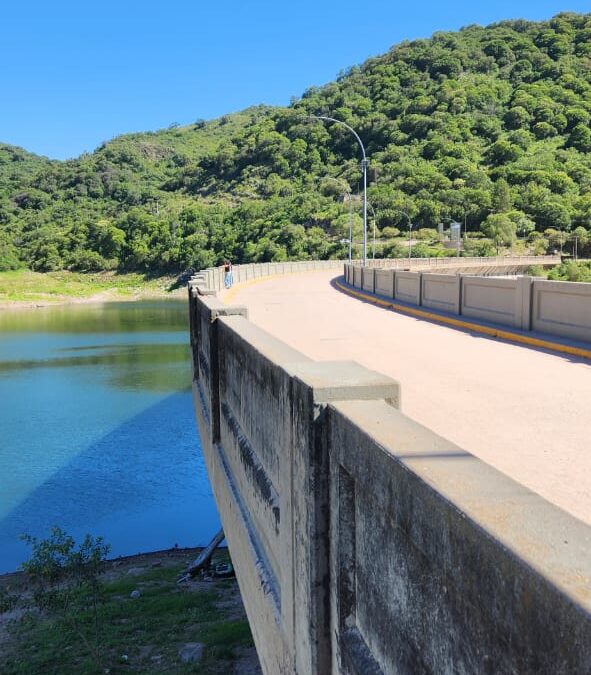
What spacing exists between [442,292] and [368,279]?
12370 millimetres

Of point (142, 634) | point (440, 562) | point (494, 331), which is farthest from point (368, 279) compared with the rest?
point (440, 562)

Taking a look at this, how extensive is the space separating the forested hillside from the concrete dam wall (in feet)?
283

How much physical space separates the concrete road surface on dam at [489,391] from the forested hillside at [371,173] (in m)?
76.0

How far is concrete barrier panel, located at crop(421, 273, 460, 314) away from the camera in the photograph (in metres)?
19.3

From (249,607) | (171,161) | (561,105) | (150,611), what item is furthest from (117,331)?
(171,161)

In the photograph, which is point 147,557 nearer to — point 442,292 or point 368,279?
point 442,292

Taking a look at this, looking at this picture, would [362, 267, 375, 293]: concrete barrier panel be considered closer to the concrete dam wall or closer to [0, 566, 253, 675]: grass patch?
[0, 566, 253, 675]: grass patch

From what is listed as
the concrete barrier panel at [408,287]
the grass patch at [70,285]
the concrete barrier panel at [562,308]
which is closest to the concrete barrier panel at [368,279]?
the concrete barrier panel at [408,287]

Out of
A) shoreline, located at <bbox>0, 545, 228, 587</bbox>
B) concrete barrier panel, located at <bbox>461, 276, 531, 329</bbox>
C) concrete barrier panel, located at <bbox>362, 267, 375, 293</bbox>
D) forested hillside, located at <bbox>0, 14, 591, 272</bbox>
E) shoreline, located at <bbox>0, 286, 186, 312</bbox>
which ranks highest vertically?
forested hillside, located at <bbox>0, 14, 591, 272</bbox>

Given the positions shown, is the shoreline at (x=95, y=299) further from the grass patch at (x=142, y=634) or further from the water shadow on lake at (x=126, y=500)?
the grass patch at (x=142, y=634)

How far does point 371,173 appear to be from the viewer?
124m

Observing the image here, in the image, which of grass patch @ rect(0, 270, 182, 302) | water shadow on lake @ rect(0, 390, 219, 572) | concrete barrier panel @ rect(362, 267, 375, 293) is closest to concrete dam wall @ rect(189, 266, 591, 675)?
water shadow on lake @ rect(0, 390, 219, 572)

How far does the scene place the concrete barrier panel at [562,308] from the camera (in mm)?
12804

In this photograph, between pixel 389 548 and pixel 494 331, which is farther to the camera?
pixel 494 331
